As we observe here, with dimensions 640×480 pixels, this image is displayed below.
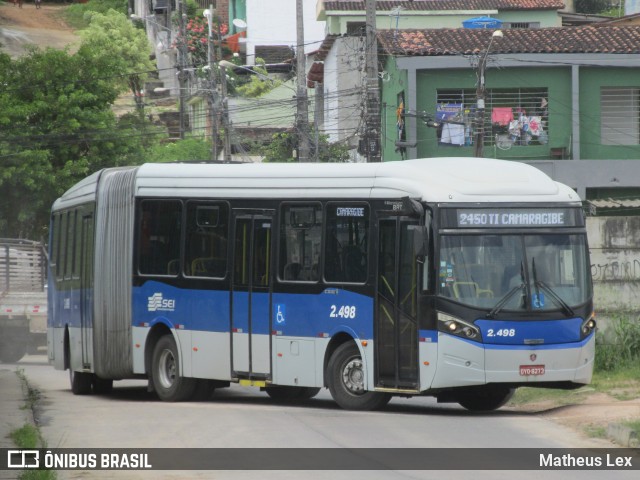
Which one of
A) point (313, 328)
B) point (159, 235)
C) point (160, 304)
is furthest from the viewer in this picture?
point (159, 235)

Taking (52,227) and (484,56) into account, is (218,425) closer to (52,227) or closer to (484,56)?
(52,227)

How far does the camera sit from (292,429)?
45.9 feet

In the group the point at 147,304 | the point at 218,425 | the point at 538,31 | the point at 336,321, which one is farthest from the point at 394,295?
the point at 538,31

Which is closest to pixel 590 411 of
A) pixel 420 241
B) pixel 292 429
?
pixel 420 241

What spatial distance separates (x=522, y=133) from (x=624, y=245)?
65.9ft

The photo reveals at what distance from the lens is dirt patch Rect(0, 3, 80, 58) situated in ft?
269

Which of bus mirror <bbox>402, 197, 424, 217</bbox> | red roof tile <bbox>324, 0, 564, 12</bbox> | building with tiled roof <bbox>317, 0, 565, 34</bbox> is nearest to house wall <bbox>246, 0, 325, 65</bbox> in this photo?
building with tiled roof <bbox>317, 0, 565, 34</bbox>

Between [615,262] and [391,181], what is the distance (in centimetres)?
634

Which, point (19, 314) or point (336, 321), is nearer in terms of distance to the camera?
point (336, 321)

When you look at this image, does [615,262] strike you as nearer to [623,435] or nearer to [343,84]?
[623,435]

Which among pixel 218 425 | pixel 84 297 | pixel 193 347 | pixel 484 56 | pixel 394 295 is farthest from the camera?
pixel 484 56

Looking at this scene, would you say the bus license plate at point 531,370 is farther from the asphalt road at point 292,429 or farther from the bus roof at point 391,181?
the bus roof at point 391,181

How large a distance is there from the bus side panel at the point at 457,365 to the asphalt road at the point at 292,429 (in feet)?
1.49

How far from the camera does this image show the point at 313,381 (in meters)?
16.6
